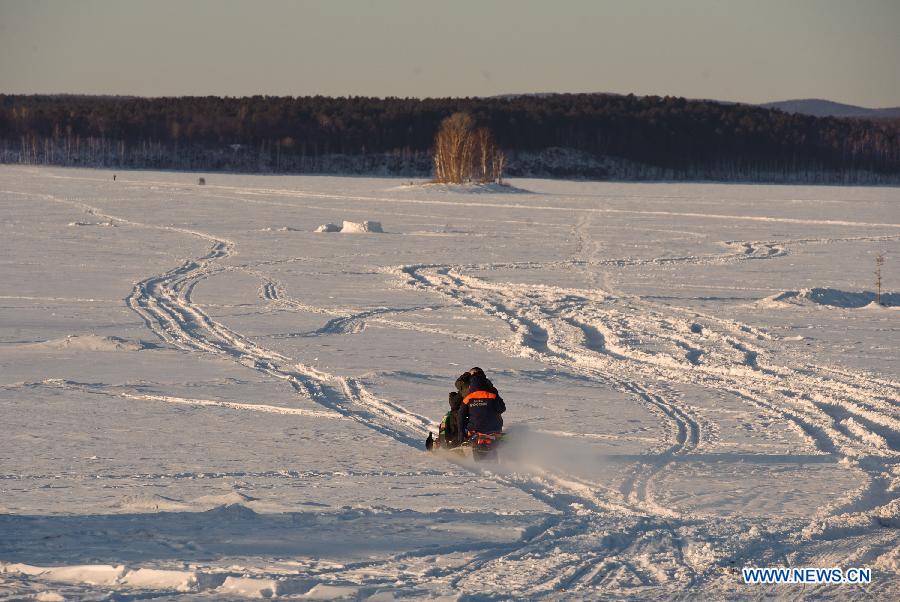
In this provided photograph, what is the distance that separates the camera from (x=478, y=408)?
355 inches

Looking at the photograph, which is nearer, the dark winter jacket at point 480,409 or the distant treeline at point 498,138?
the dark winter jacket at point 480,409

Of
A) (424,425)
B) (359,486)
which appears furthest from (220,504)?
(424,425)

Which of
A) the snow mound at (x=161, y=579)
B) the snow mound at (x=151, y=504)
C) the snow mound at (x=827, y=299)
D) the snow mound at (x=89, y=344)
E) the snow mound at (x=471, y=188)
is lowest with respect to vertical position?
the snow mound at (x=89, y=344)

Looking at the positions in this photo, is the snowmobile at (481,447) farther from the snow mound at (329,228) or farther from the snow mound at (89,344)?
the snow mound at (329,228)

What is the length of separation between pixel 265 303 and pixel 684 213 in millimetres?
30603

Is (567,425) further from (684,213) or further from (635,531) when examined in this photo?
(684,213)

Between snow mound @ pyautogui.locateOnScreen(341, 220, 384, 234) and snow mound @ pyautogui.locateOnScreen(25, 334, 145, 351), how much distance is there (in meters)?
19.2

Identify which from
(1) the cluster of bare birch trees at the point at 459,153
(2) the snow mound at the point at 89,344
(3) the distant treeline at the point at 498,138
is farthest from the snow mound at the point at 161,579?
(3) the distant treeline at the point at 498,138

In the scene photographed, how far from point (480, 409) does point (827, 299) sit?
11.5 metres

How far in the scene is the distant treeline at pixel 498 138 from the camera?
460 ft

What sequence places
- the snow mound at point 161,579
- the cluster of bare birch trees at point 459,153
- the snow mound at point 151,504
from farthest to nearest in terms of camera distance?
1. the cluster of bare birch trees at point 459,153
2. the snow mound at point 151,504
3. the snow mound at point 161,579

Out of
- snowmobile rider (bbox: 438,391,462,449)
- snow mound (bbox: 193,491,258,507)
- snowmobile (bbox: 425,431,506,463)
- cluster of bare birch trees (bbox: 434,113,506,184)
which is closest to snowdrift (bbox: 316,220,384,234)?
snowmobile rider (bbox: 438,391,462,449)

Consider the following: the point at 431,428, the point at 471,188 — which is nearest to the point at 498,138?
the point at 471,188

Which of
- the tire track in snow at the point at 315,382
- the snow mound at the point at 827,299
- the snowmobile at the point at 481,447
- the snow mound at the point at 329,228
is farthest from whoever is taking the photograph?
the snow mound at the point at 329,228
